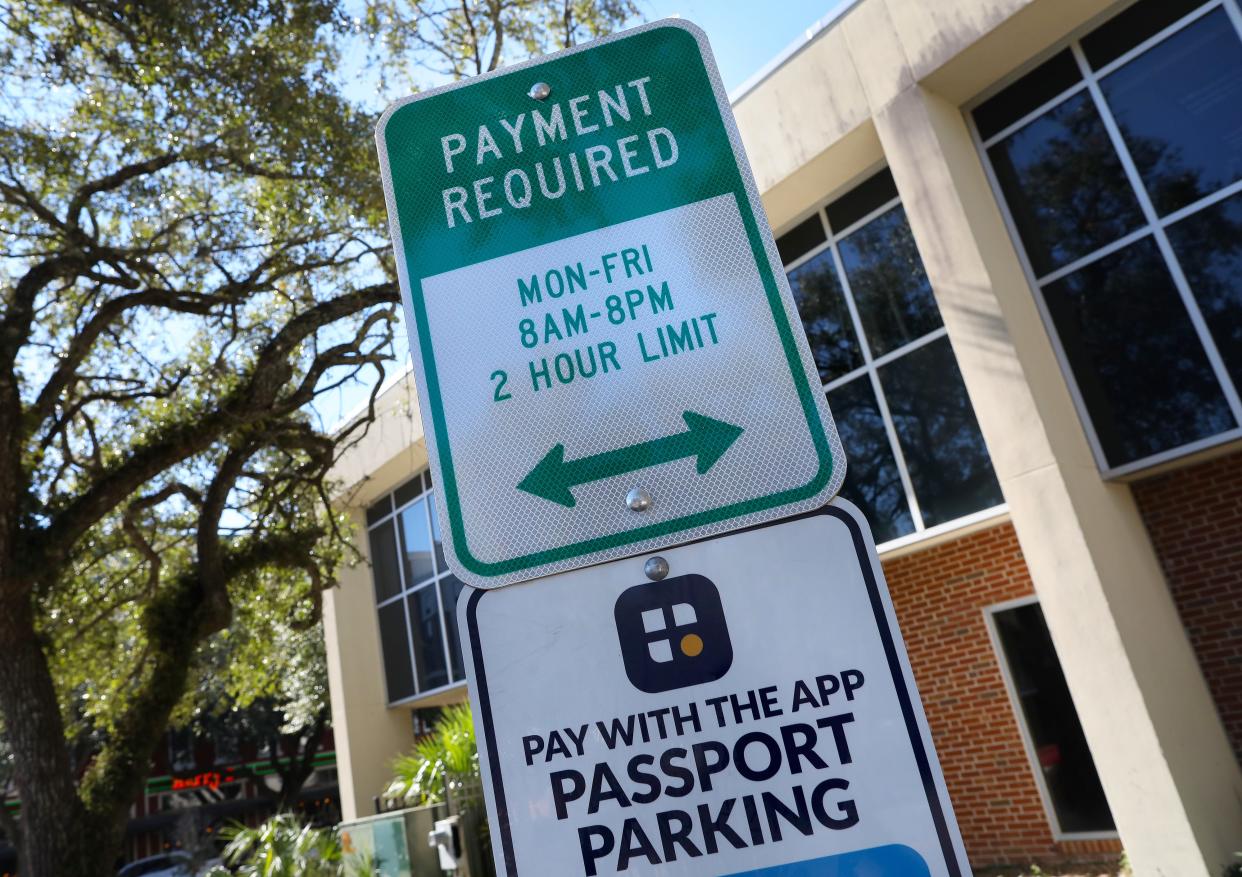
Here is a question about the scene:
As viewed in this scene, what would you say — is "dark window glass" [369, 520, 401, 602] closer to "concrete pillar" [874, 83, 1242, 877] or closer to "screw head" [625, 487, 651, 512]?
"concrete pillar" [874, 83, 1242, 877]

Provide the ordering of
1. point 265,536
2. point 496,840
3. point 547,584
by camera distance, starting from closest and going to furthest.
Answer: point 496,840
point 547,584
point 265,536

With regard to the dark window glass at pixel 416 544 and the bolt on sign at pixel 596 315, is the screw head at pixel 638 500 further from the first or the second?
the dark window glass at pixel 416 544

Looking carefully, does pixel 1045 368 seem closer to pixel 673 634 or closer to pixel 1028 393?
pixel 1028 393

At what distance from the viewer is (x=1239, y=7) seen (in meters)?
8.91

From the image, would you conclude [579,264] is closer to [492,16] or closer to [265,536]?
[492,16]

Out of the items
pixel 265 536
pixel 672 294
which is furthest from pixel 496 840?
pixel 265 536

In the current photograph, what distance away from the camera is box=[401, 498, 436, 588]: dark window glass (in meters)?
20.1

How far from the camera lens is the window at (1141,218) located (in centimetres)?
889

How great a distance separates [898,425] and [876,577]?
409 inches

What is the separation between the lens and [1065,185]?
10.1 m

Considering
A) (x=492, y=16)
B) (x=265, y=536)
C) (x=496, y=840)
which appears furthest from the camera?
(x=265, y=536)

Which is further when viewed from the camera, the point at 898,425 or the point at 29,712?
the point at 898,425

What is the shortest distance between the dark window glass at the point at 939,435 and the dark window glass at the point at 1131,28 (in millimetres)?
3292

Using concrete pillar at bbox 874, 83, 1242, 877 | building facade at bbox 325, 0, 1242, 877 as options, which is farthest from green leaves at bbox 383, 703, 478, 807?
concrete pillar at bbox 874, 83, 1242, 877
